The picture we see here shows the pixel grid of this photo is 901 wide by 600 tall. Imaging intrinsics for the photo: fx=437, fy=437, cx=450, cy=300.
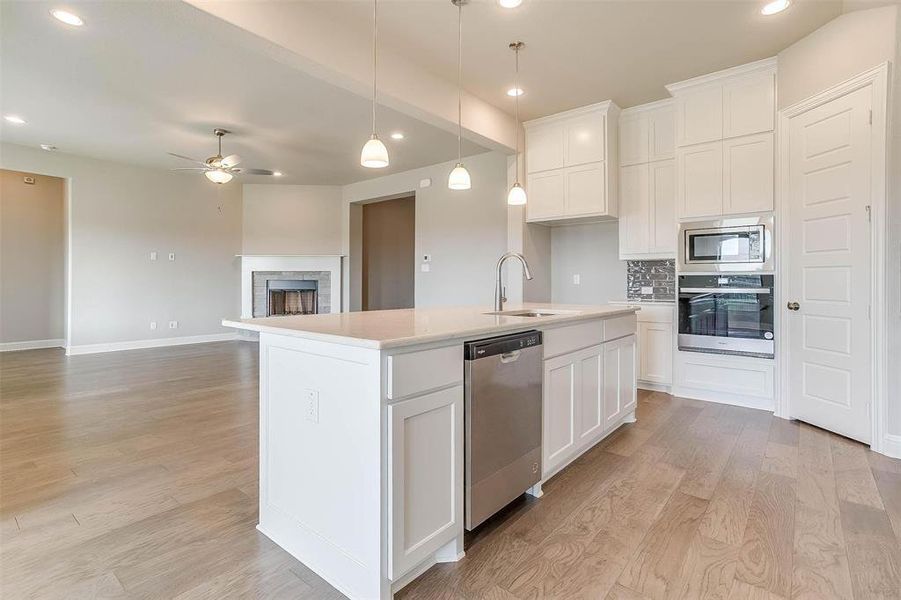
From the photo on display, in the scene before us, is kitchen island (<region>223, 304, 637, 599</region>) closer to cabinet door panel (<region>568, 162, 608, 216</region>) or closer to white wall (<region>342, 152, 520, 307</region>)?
cabinet door panel (<region>568, 162, 608, 216</region>)

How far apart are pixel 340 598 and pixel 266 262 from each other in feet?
24.2

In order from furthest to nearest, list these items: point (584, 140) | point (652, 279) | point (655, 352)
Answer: point (652, 279) → point (584, 140) → point (655, 352)

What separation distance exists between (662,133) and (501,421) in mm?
3921

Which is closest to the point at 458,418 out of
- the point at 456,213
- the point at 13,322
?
the point at 456,213

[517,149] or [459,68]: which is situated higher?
[459,68]

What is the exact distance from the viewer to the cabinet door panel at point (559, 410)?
2.30 metres

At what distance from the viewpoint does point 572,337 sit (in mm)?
2518

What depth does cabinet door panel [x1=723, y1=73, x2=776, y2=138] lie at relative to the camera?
3699 millimetres

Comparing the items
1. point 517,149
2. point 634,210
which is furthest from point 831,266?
point 517,149

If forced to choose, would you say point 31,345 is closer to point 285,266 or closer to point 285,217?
point 285,266

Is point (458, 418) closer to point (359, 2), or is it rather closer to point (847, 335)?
point (359, 2)

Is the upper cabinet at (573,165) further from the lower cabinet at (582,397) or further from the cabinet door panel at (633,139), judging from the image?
the lower cabinet at (582,397)

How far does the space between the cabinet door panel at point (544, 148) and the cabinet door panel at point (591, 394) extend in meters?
2.79

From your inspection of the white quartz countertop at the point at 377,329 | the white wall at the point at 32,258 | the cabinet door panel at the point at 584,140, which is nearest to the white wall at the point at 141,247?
the white wall at the point at 32,258
